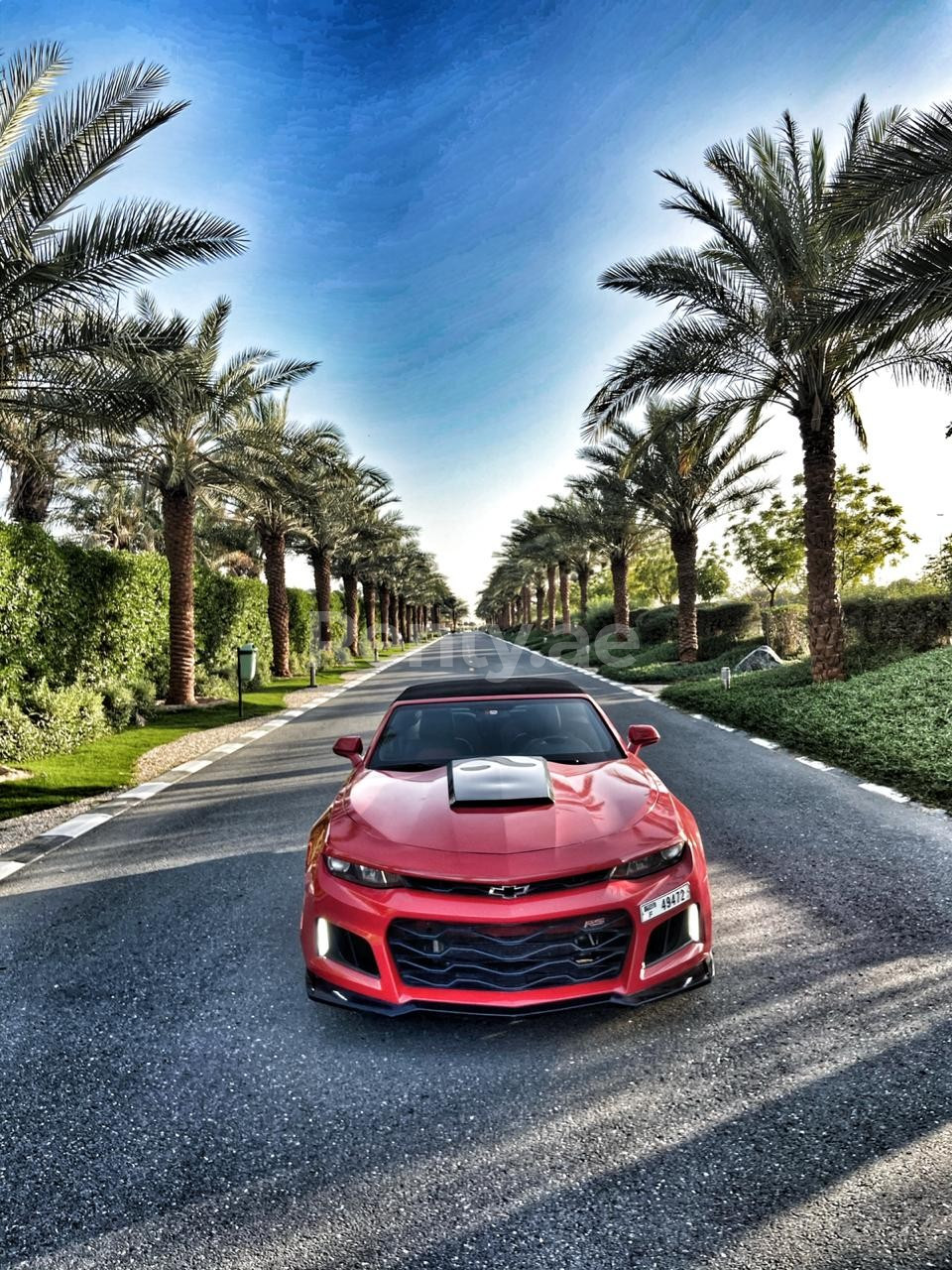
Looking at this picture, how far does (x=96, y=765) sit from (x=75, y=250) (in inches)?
246

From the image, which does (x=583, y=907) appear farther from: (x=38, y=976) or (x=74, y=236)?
→ (x=74, y=236)

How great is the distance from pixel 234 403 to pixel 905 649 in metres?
14.7

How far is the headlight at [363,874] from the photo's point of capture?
292 cm

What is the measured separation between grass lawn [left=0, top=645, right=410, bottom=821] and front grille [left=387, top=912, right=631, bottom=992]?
238 inches

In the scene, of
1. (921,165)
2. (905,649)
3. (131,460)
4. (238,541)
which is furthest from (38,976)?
(238,541)

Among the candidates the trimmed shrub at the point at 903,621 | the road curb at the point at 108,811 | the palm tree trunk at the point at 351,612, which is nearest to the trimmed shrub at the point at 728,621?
the trimmed shrub at the point at 903,621

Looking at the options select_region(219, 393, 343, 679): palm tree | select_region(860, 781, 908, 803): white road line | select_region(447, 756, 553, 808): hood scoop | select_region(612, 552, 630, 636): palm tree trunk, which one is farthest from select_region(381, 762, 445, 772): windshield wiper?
select_region(612, 552, 630, 636): palm tree trunk

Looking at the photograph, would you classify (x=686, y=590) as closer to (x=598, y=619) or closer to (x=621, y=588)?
(x=621, y=588)

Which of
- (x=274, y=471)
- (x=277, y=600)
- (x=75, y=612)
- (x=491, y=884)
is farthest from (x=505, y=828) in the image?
(x=277, y=600)

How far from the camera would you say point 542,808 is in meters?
3.30

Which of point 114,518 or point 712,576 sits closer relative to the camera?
point 114,518

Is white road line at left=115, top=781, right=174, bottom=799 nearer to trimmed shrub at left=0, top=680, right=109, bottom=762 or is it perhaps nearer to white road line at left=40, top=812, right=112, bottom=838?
white road line at left=40, top=812, right=112, bottom=838

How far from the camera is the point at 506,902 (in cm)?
278

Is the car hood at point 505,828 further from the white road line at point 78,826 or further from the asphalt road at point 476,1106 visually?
the white road line at point 78,826
